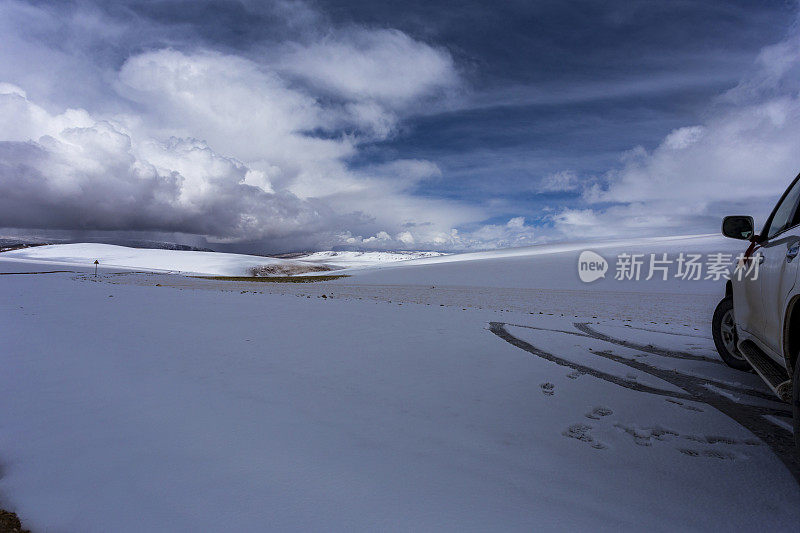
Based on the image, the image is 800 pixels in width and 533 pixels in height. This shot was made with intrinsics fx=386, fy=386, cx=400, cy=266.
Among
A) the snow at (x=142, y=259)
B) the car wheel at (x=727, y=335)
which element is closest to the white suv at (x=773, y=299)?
the car wheel at (x=727, y=335)

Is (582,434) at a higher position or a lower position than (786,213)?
lower

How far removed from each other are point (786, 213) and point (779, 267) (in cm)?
100

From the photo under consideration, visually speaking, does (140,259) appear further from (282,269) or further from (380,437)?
(380,437)

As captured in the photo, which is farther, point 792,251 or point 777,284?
point 777,284

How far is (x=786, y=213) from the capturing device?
3.69m

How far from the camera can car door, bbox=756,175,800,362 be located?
9.37ft

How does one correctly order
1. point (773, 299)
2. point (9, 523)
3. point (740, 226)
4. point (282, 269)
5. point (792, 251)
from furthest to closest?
point (282, 269)
point (740, 226)
point (773, 299)
point (792, 251)
point (9, 523)

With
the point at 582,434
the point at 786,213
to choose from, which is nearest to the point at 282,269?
the point at 582,434

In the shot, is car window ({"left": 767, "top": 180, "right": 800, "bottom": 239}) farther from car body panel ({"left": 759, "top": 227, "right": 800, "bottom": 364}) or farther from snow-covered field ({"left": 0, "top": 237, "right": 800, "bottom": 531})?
snow-covered field ({"left": 0, "top": 237, "right": 800, "bottom": 531})

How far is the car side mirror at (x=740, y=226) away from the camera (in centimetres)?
455

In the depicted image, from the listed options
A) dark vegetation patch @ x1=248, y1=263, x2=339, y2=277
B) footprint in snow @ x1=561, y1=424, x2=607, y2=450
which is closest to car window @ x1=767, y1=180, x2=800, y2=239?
footprint in snow @ x1=561, y1=424, x2=607, y2=450

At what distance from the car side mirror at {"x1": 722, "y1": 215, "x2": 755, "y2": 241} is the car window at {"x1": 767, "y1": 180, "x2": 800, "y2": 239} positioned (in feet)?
1.09

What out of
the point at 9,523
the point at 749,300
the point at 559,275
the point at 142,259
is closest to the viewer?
the point at 9,523

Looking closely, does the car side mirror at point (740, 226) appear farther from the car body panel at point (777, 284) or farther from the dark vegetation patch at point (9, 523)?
the dark vegetation patch at point (9, 523)
